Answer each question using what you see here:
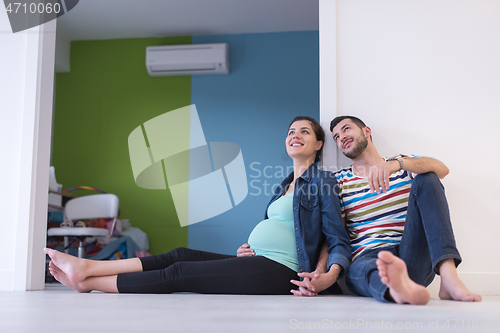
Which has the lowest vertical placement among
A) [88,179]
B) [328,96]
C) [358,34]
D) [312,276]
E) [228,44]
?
[312,276]

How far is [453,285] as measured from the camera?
1.42 metres

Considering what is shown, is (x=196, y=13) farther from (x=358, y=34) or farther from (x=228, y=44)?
(x=358, y=34)

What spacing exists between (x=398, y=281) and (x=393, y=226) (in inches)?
24.1

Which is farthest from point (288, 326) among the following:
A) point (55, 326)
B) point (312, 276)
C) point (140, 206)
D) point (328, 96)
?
point (140, 206)

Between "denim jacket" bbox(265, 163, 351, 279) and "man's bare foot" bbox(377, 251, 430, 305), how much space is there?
43 centimetres

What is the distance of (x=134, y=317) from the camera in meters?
1.01

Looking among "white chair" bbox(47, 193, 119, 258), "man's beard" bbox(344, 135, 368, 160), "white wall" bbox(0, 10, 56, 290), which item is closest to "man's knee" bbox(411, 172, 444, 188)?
"man's beard" bbox(344, 135, 368, 160)

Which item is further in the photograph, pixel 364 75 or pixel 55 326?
pixel 364 75

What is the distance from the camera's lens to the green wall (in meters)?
4.60

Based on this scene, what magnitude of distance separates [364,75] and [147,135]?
299cm

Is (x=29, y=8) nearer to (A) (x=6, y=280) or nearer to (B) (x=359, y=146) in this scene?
(A) (x=6, y=280)

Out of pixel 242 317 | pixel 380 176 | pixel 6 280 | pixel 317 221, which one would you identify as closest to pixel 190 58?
pixel 6 280

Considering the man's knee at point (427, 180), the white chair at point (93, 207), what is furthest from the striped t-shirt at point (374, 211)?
the white chair at point (93, 207)

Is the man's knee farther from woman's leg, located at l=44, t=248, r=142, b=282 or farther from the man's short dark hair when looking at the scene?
woman's leg, located at l=44, t=248, r=142, b=282
